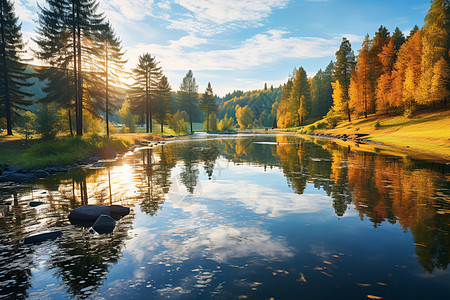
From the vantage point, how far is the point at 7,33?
3109 cm

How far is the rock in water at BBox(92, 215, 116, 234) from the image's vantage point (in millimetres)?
7595

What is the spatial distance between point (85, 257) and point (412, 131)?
4101 cm

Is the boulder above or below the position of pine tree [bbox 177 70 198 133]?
A: below

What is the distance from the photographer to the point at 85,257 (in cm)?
589

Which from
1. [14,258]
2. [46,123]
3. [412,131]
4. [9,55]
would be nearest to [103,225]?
[14,258]

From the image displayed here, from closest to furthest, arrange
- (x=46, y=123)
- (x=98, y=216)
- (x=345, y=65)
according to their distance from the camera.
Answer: (x=98, y=216) → (x=46, y=123) → (x=345, y=65)

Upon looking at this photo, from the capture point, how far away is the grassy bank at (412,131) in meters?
24.7

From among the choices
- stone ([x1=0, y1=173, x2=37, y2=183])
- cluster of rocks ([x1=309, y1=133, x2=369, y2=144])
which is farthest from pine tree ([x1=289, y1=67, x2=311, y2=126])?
stone ([x1=0, y1=173, x2=37, y2=183])

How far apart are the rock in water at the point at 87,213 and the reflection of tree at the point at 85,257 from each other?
707 mm

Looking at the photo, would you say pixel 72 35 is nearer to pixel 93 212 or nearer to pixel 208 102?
pixel 93 212

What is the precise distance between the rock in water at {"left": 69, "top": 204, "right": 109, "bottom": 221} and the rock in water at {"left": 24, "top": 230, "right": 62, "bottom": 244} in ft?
3.91

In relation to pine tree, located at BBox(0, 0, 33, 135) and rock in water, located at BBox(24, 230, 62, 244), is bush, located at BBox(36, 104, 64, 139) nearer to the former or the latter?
pine tree, located at BBox(0, 0, 33, 135)

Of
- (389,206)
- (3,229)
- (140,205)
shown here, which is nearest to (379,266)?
(389,206)

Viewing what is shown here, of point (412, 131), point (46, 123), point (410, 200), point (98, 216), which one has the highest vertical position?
point (46, 123)
